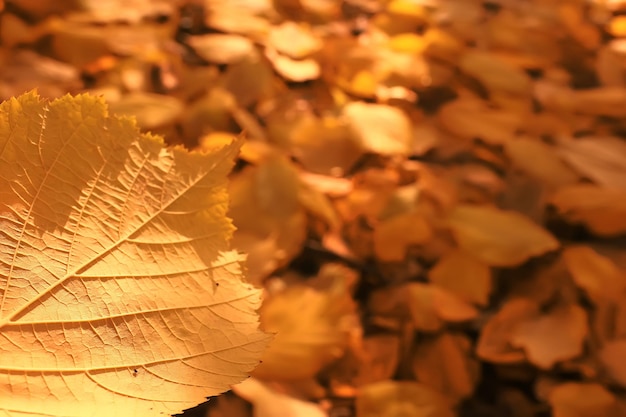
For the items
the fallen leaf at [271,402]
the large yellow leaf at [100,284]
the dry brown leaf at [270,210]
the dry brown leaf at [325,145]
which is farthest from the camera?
the dry brown leaf at [325,145]

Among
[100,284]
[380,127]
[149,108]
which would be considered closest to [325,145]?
[380,127]

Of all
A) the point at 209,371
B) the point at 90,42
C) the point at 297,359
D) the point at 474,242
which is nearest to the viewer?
the point at 209,371

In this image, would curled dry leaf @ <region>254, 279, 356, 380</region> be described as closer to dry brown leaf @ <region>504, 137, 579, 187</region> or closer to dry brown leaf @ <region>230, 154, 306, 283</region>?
dry brown leaf @ <region>230, 154, 306, 283</region>

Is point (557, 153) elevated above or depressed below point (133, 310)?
below

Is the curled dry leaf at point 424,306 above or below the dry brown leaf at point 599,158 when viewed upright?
below

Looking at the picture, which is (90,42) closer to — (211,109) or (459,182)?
(211,109)

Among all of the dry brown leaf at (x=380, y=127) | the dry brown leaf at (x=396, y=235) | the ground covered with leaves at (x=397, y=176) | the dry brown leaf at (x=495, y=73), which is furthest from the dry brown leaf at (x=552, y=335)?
the dry brown leaf at (x=495, y=73)

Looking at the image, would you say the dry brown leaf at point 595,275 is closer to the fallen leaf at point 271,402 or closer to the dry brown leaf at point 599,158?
the dry brown leaf at point 599,158

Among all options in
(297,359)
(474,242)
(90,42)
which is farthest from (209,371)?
(90,42)
